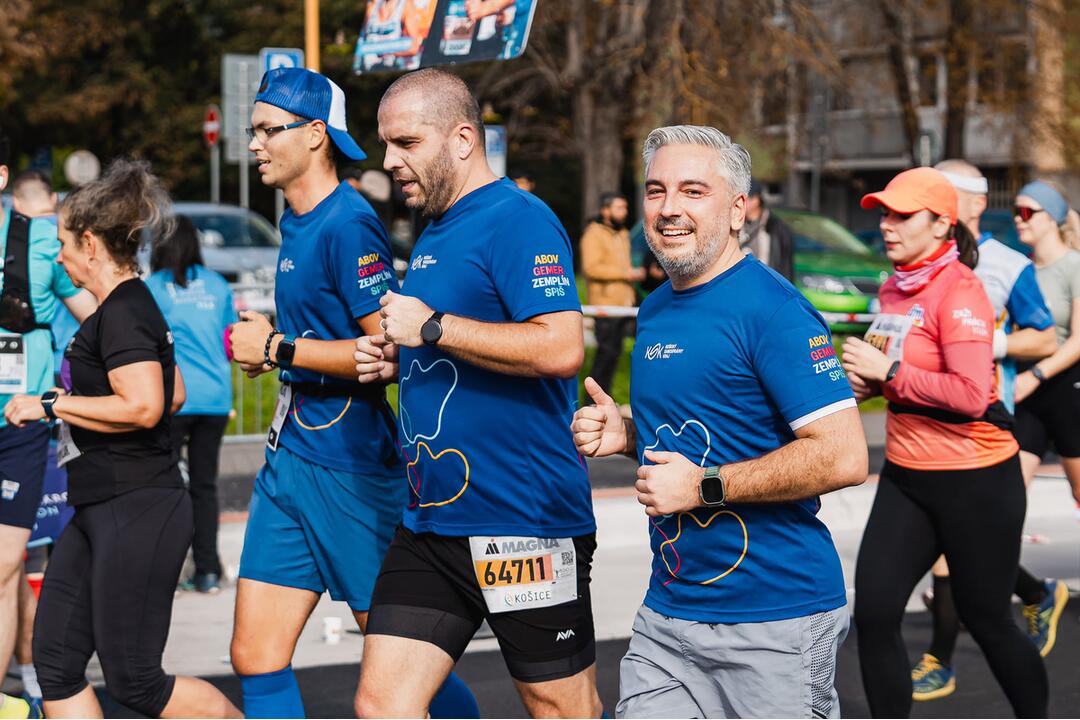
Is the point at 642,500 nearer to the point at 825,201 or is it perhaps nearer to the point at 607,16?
the point at 607,16

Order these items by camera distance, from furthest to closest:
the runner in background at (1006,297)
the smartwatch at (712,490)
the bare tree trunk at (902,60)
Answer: the bare tree trunk at (902,60)
the runner in background at (1006,297)
the smartwatch at (712,490)

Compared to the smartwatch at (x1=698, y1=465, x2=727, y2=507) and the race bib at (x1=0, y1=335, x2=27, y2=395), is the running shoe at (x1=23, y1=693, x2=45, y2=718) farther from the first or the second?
the smartwatch at (x1=698, y1=465, x2=727, y2=507)

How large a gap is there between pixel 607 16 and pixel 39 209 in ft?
45.5

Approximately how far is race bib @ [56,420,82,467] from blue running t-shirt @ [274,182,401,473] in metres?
0.59

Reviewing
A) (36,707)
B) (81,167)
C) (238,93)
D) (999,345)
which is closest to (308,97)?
(36,707)

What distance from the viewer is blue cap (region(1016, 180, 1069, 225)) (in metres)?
6.73

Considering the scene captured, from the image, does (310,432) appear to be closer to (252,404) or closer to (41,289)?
(41,289)

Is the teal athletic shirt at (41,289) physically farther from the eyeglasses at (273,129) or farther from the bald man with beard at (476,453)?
the bald man with beard at (476,453)

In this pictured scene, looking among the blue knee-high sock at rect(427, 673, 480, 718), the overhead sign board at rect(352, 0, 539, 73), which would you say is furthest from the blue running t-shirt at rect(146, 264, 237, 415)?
the blue knee-high sock at rect(427, 673, 480, 718)

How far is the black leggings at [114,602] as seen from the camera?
4.44m

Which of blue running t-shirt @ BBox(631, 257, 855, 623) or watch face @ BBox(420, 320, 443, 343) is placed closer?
blue running t-shirt @ BBox(631, 257, 855, 623)

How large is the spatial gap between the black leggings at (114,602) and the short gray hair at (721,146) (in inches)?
75.8

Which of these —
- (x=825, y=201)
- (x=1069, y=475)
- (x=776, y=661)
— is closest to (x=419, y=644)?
(x=776, y=661)

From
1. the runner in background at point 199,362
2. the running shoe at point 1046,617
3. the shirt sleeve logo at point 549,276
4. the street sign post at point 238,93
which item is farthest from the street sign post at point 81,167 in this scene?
the shirt sleeve logo at point 549,276
